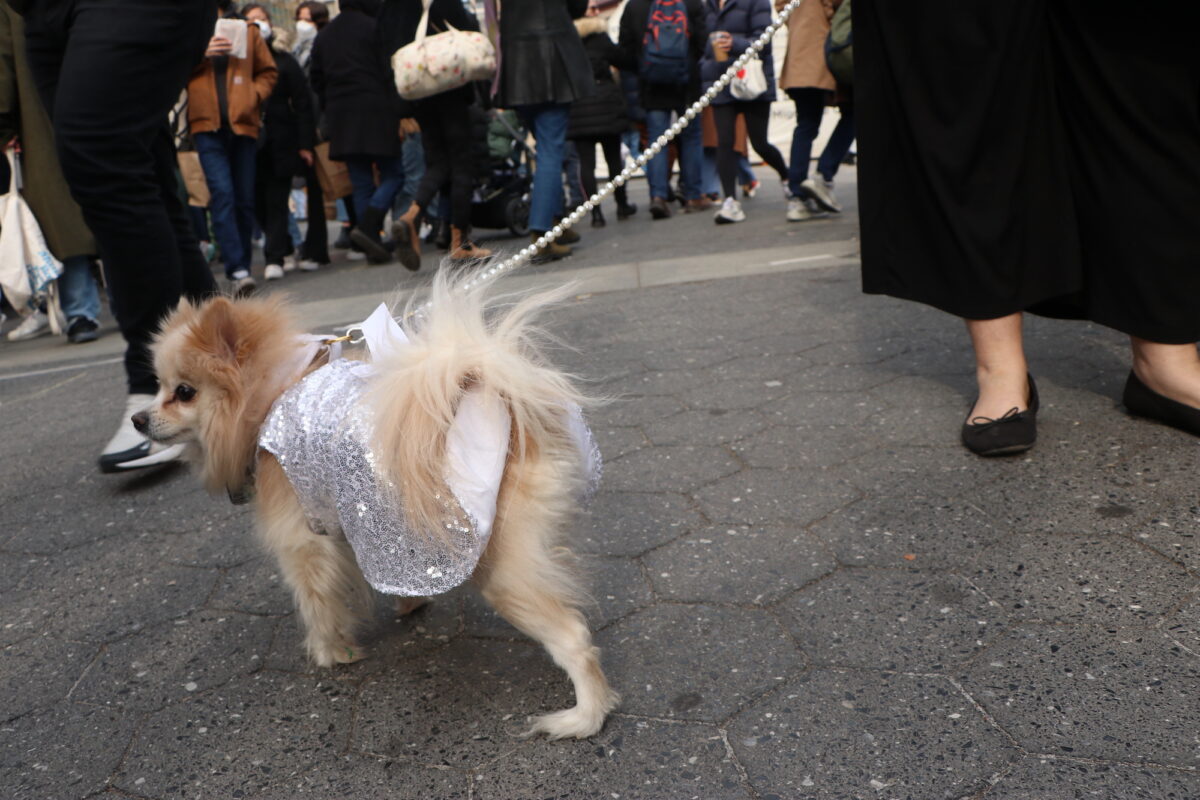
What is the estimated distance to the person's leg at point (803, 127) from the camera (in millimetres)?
7762

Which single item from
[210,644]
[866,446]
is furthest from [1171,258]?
[210,644]

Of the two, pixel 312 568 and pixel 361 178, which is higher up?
pixel 361 178

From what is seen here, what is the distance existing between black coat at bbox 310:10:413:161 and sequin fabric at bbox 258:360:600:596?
6703 millimetres

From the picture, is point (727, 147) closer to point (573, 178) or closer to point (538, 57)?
point (573, 178)

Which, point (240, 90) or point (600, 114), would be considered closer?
point (240, 90)

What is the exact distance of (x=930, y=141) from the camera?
2.93 meters

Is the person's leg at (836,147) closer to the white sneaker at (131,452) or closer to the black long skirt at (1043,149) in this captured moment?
the black long skirt at (1043,149)

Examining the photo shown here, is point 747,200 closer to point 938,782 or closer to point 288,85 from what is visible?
point 288,85

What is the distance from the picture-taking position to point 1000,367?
3.02 metres

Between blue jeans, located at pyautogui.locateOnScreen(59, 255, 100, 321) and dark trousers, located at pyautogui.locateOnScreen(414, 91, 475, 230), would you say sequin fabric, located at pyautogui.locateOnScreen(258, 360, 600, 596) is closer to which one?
blue jeans, located at pyautogui.locateOnScreen(59, 255, 100, 321)

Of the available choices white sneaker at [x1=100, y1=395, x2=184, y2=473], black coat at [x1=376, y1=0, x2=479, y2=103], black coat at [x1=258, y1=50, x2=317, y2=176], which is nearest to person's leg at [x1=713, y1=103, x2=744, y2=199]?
black coat at [x1=376, y1=0, x2=479, y2=103]

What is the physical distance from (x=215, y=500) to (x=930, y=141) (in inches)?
101

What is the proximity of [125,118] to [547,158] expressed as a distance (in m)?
4.28

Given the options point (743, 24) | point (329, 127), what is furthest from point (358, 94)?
point (743, 24)
